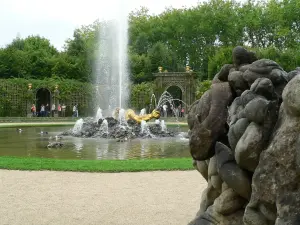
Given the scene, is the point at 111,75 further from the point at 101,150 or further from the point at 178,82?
the point at 101,150

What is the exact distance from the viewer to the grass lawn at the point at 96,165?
30.2ft

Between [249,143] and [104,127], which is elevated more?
[249,143]

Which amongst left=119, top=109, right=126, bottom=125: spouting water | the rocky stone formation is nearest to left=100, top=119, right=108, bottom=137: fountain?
left=119, top=109, right=126, bottom=125: spouting water

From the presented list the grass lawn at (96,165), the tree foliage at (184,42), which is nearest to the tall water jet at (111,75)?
the tree foliage at (184,42)

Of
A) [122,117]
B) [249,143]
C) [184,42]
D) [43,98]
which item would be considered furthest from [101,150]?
[184,42]

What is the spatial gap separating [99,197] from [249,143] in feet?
13.6

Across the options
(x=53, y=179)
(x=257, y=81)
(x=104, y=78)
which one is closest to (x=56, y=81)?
(x=104, y=78)

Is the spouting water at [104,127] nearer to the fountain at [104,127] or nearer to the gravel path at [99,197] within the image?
the fountain at [104,127]

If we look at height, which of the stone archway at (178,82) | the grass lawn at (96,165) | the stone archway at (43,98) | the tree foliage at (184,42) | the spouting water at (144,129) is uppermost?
the tree foliage at (184,42)

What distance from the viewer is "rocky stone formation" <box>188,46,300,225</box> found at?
2773 millimetres

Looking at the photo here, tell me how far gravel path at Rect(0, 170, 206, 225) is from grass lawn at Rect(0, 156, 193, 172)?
371 millimetres

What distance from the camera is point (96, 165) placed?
9.60 meters

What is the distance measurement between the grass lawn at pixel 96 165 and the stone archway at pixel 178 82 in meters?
28.0

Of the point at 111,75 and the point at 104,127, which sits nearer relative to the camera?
the point at 104,127
